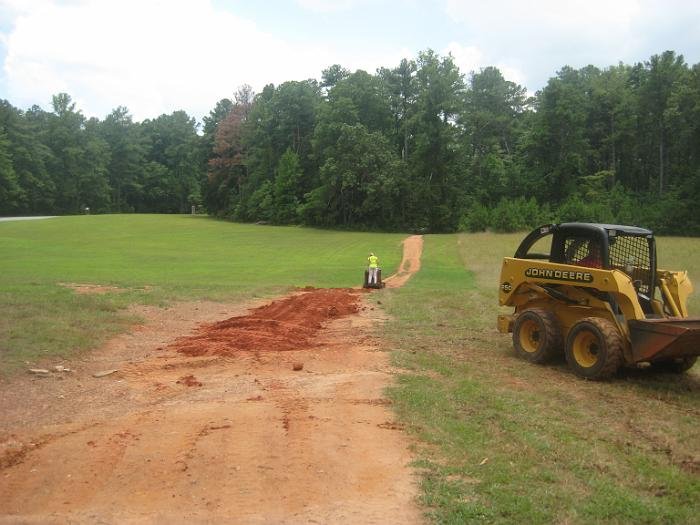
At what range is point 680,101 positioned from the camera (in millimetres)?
68500

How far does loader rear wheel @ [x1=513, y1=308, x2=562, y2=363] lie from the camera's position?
448 inches

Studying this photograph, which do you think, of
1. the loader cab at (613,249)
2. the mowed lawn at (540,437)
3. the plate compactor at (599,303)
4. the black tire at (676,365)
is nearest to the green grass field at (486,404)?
the mowed lawn at (540,437)

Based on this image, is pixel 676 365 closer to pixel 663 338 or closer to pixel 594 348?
pixel 594 348

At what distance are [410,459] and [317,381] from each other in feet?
12.2

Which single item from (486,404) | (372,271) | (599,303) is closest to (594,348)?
(599,303)

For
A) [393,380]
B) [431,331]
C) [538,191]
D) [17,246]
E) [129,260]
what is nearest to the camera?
[393,380]

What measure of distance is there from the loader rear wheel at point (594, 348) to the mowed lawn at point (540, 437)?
0.26 meters

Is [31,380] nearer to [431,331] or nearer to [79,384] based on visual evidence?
[79,384]

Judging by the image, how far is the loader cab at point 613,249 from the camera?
10.7 m

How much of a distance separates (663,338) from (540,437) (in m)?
3.30

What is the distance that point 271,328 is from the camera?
15047mm

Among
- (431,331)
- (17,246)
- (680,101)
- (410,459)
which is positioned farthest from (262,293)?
(680,101)

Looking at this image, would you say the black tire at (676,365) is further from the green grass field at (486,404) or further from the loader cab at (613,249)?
the loader cab at (613,249)

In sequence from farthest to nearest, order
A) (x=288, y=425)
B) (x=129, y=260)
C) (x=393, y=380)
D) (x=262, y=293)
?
(x=129, y=260)
(x=262, y=293)
(x=393, y=380)
(x=288, y=425)
